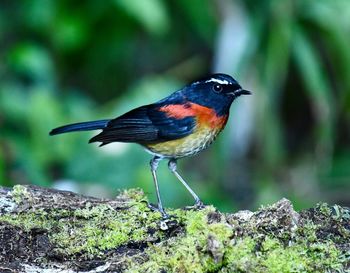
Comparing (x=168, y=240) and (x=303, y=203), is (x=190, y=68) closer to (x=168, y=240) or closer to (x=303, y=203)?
(x=303, y=203)

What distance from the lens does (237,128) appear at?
30.9 feet

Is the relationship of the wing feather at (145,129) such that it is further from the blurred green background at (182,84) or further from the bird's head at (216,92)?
the blurred green background at (182,84)

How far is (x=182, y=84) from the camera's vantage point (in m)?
9.22

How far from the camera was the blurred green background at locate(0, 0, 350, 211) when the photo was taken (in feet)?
25.3

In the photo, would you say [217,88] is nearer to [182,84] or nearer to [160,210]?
[160,210]

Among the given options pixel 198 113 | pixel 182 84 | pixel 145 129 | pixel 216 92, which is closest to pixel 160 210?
pixel 145 129

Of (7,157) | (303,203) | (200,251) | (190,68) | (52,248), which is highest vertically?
(190,68)

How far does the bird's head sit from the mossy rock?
1.40 metres

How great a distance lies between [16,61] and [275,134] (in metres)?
2.96

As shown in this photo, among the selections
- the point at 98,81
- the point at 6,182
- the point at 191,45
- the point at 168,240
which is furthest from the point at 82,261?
the point at 191,45

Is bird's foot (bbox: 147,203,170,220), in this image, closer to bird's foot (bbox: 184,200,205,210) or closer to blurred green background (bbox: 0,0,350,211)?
bird's foot (bbox: 184,200,205,210)

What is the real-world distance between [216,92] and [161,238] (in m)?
1.82

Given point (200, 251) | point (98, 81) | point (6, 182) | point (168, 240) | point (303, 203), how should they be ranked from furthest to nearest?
point (98, 81), point (303, 203), point (6, 182), point (168, 240), point (200, 251)

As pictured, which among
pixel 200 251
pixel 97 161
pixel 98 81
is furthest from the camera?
pixel 98 81
